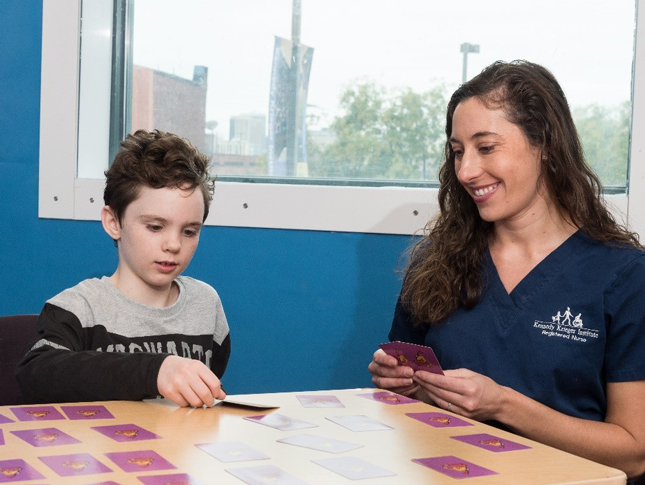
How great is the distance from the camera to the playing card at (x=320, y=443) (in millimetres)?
1169

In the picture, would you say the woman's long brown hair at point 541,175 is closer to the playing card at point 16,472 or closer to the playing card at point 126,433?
the playing card at point 126,433

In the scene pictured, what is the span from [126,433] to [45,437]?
0.37ft

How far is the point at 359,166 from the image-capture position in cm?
263

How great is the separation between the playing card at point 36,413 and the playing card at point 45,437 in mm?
74

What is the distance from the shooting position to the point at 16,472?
3.29ft

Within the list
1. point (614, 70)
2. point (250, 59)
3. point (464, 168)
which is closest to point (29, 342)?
point (464, 168)

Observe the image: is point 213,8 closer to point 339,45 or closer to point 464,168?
point 339,45

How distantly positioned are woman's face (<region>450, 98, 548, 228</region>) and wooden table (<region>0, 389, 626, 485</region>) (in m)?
0.57

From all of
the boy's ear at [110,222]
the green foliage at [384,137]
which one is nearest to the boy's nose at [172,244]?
the boy's ear at [110,222]

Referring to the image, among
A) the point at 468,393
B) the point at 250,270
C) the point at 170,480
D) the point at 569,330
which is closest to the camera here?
Result: the point at 170,480

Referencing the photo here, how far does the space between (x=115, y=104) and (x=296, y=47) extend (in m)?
0.66

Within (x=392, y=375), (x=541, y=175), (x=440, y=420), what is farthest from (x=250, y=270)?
(x=440, y=420)

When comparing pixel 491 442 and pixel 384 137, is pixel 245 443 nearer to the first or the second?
pixel 491 442

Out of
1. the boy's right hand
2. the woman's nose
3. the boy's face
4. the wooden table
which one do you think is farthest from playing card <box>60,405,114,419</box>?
the woman's nose
